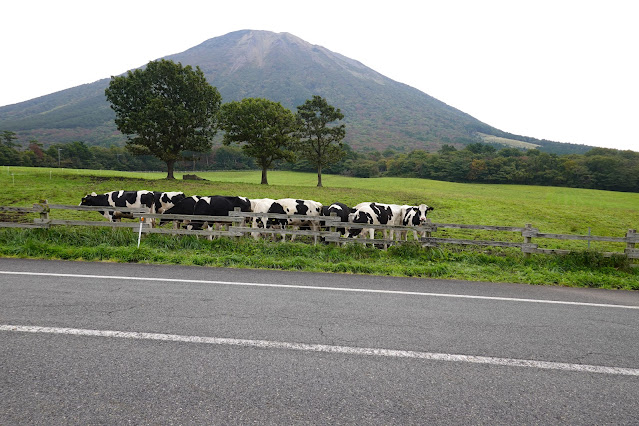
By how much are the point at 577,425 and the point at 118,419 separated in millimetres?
3721

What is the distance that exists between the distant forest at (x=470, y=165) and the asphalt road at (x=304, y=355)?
5319cm

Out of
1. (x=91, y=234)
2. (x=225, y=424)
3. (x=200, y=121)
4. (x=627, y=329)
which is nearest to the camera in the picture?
(x=225, y=424)

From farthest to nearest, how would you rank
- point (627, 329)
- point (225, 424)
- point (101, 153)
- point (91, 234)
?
point (101, 153), point (91, 234), point (627, 329), point (225, 424)

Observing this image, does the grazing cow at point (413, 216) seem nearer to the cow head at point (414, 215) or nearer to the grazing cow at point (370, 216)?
the cow head at point (414, 215)

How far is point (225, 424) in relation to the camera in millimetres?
2854

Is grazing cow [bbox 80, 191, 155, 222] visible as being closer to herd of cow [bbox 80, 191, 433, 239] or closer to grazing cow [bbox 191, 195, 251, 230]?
herd of cow [bbox 80, 191, 433, 239]

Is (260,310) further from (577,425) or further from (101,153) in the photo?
(101,153)

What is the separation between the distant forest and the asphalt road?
2094 inches

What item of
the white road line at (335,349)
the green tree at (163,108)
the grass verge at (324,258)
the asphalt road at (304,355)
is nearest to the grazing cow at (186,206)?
the grass verge at (324,258)

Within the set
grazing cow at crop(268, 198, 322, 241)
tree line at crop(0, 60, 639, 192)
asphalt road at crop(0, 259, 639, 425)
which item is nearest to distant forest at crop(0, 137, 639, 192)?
tree line at crop(0, 60, 639, 192)

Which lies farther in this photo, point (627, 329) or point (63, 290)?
point (63, 290)

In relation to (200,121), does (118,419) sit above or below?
below

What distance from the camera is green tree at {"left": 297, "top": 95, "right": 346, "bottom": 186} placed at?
1832 inches

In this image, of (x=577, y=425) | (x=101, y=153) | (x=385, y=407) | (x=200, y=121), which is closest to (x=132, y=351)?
(x=385, y=407)
